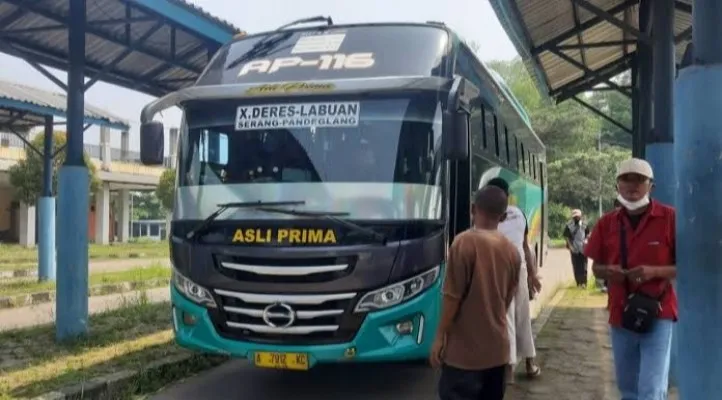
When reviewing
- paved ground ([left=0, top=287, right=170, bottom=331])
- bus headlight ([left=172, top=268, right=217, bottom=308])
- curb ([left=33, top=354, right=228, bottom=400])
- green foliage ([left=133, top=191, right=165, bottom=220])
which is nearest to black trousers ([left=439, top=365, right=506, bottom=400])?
bus headlight ([left=172, top=268, right=217, bottom=308])

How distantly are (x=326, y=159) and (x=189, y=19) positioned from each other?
414cm

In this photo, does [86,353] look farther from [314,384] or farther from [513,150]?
[513,150]

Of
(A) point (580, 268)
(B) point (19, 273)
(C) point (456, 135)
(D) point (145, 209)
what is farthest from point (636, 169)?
(D) point (145, 209)

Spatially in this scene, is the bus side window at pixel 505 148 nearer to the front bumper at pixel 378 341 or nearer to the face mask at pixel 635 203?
the front bumper at pixel 378 341

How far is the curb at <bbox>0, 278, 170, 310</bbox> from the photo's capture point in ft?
39.5

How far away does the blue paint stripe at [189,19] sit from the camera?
8.27m

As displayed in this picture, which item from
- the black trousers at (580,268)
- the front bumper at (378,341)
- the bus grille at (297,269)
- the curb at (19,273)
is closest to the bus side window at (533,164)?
the black trousers at (580,268)

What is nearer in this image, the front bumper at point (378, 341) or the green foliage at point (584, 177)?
the front bumper at point (378, 341)

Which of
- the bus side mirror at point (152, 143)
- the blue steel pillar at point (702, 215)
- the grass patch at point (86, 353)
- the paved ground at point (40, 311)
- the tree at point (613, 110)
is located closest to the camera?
the blue steel pillar at point (702, 215)

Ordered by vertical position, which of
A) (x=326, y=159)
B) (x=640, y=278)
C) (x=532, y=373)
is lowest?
(x=532, y=373)

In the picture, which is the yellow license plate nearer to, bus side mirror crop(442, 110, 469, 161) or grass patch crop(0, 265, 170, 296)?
bus side mirror crop(442, 110, 469, 161)

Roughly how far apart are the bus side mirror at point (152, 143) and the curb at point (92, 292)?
22.8 feet

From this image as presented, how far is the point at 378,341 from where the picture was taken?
5.39 m

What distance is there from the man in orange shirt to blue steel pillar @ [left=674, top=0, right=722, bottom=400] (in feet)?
2.88
